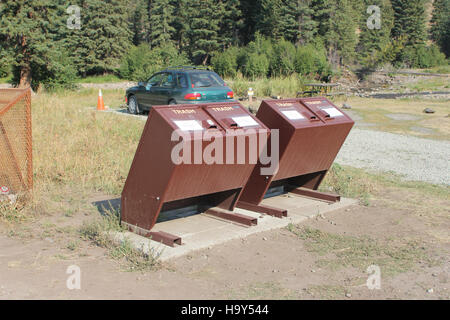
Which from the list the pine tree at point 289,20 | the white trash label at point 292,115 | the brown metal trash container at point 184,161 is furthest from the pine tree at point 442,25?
the brown metal trash container at point 184,161

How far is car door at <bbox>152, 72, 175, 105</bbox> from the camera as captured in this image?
15406 millimetres

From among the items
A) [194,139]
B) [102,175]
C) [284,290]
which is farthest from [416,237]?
[102,175]

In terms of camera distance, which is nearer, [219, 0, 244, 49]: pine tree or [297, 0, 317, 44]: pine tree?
[297, 0, 317, 44]: pine tree

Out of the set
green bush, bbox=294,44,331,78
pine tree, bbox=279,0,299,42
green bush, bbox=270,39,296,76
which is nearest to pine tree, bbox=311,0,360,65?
pine tree, bbox=279,0,299,42

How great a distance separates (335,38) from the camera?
6128cm

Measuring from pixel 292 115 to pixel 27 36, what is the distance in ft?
75.4

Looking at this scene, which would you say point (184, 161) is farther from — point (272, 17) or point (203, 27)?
point (203, 27)

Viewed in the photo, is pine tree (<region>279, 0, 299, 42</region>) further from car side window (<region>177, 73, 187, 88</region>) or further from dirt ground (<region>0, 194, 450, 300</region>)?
dirt ground (<region>0, 194, 450, 300</region>)

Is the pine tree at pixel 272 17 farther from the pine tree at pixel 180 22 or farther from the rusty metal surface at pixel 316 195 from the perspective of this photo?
the rusty metal surface at pixel 316 195

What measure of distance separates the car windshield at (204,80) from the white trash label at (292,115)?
7877mm

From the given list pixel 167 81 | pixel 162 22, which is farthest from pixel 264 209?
pixel 162 22

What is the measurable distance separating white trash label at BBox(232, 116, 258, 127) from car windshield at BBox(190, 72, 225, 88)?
8443 mm

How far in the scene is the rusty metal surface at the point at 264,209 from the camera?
282 inches

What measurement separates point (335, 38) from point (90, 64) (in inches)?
1129
